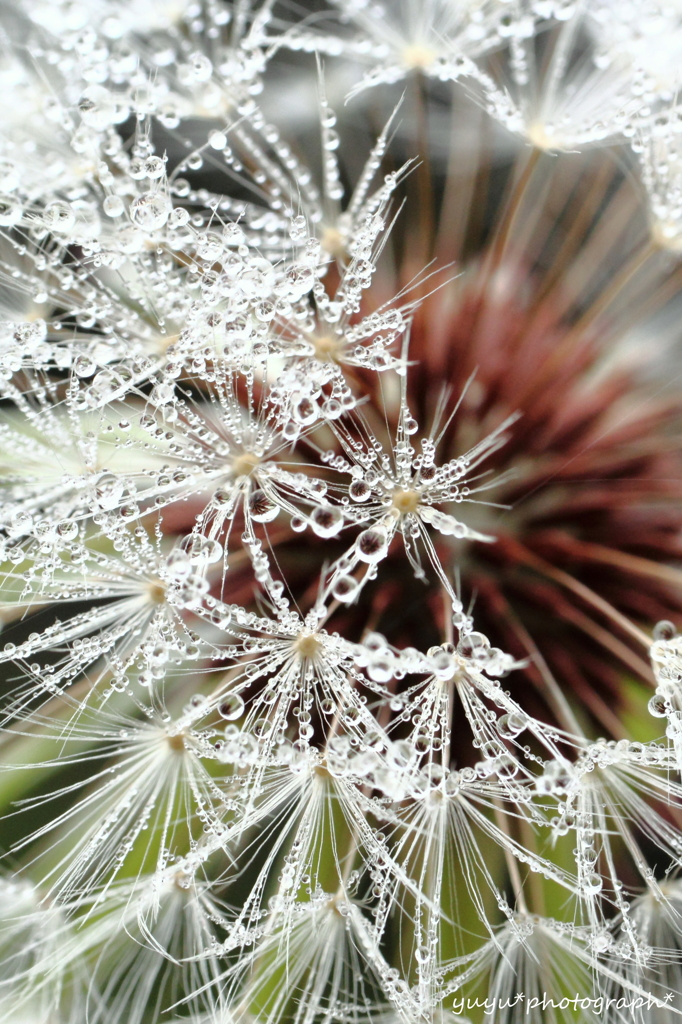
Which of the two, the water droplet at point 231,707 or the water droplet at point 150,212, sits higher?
the water droplet at point 150,212

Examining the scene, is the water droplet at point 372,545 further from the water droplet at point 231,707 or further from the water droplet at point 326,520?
the water droplet at point 231,707

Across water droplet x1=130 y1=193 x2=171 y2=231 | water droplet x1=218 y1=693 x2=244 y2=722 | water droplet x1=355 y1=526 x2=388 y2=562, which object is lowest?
water droplet x1=218 y1=693 x2=244 y2=722

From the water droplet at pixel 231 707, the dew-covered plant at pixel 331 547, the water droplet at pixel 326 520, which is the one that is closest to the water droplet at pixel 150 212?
the dew-covered plant at pixel 331 547

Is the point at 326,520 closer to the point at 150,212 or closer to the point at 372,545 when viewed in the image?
the point at 372,545

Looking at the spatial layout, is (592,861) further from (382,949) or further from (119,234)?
(119,234)

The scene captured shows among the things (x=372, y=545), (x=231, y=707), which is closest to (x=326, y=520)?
(x=372, y=545)

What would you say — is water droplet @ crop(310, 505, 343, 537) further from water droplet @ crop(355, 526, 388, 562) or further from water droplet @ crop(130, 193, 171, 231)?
water droplet @ crop(130, 193, 171, 231)

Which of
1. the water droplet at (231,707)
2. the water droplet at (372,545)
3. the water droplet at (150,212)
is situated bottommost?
the water droplet at (231,707)

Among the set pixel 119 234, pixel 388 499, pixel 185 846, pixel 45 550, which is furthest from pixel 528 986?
pixel 119 234

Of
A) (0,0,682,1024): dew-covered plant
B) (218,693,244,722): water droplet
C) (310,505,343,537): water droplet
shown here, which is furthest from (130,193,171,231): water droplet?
(218,693,244,722): water droplet
